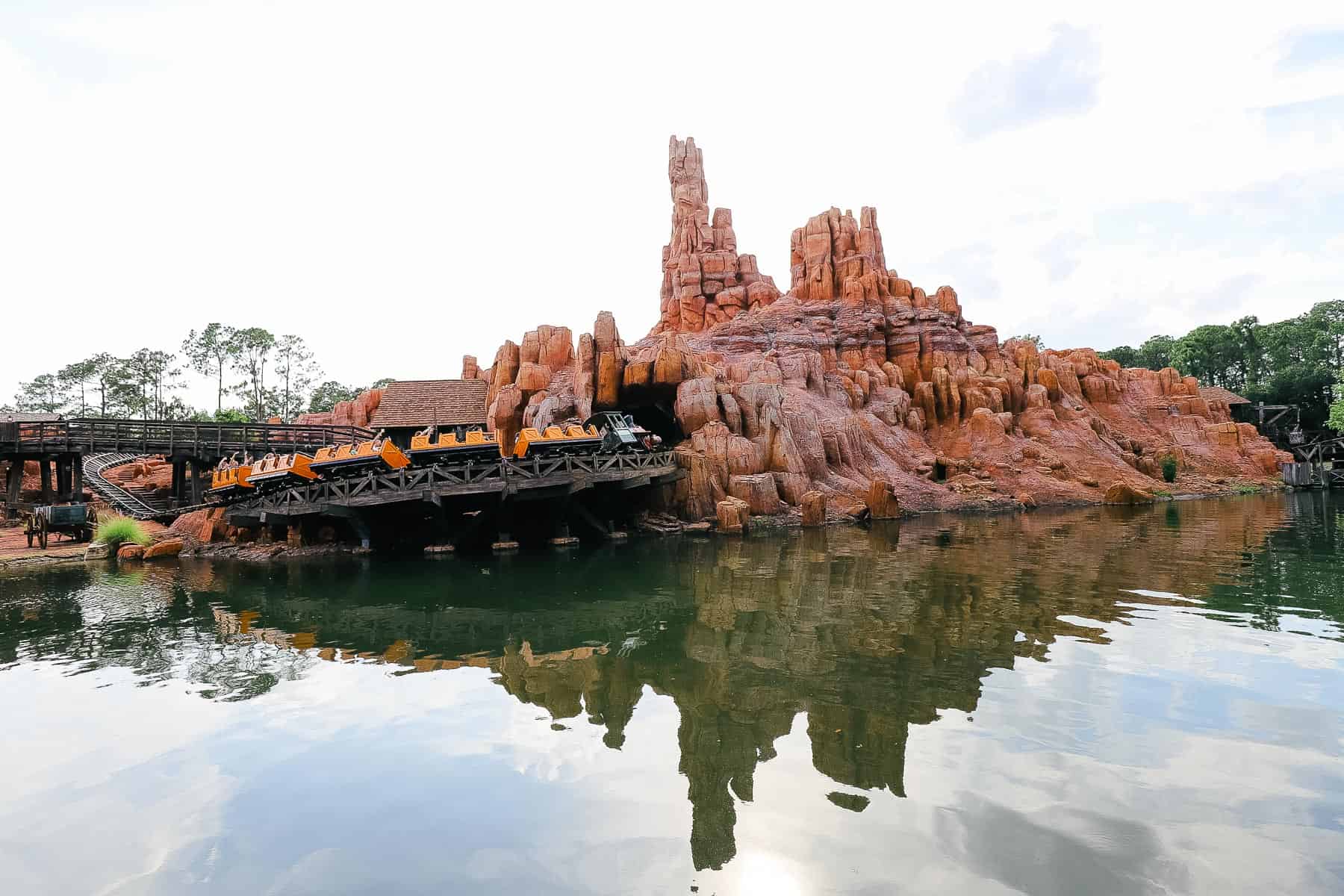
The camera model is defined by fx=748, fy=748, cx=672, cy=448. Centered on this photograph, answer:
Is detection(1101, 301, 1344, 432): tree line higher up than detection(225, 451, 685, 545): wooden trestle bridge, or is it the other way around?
detection(1101, 301, 1344, 432): tree line

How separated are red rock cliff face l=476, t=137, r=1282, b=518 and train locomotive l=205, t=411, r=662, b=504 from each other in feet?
21.5

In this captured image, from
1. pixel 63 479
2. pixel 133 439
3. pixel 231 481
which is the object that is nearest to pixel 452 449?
pixel 231 481

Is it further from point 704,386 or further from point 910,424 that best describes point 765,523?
point 910,424

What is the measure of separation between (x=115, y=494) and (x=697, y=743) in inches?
1279

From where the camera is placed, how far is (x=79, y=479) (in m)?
29.7

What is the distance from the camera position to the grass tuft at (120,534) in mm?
23547

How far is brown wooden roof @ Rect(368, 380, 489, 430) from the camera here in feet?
114

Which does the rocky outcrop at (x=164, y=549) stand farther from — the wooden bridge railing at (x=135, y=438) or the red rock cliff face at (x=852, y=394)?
the red rock cliff face at (x=852, y=394)

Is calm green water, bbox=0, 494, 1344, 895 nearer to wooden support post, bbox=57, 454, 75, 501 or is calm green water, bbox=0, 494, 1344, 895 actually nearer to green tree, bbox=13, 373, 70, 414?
wooden support post, bbox=57, 454, 75, 501

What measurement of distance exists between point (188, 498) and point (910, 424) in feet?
119

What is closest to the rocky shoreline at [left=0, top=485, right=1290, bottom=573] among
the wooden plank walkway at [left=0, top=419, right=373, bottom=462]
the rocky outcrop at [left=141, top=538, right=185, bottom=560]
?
the rocky outcrop at [left=141, top=538, right=185, bottom=560]

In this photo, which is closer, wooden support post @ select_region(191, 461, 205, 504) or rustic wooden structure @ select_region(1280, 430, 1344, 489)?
wooden support post @ select_region(191, 461, 205, 504)

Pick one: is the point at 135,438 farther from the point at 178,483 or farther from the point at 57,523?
the point at 57,523

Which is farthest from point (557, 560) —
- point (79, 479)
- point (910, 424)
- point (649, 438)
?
point (910, 424)
